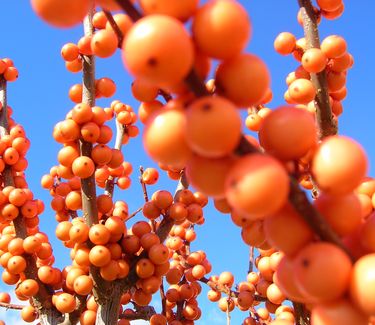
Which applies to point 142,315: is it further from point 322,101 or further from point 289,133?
point 289,133

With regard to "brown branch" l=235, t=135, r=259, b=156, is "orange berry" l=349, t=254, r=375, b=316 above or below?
below

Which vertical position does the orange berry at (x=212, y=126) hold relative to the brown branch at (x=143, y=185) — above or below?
below

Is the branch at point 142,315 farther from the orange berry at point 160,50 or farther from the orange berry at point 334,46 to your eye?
the orange berry at point 160,50

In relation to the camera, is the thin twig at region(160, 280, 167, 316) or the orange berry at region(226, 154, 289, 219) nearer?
the orange berry at region(226, 154, 289, 219)

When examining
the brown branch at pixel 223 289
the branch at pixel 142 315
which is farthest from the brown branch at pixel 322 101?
the branch at pixel 142 315

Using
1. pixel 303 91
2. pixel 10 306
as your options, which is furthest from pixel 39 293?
pixel 303 91

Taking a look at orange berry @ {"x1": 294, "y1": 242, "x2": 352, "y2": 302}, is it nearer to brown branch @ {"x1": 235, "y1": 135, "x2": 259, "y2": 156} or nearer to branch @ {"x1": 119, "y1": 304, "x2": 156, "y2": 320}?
brown branch @ {"x1": 235, "y1": 135, "x2": 259, "y2": 156}

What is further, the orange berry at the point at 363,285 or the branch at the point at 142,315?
the branch at the point at 142,315

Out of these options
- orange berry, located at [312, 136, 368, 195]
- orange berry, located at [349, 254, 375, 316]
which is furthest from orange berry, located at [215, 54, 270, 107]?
orange berry, located at [349, 254, 375, 316]

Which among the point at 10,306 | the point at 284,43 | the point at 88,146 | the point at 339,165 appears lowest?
the point at 339,165
